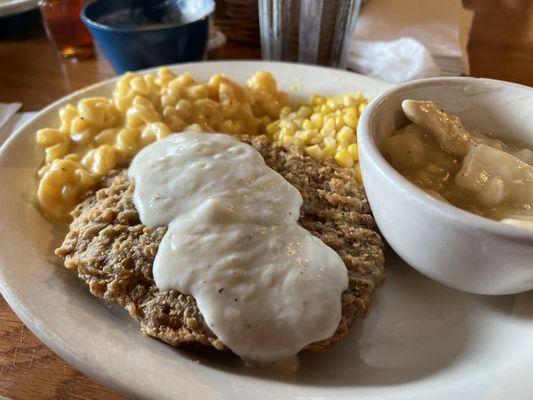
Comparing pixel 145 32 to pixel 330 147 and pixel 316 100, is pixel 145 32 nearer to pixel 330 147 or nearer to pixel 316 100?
pixel 316 100

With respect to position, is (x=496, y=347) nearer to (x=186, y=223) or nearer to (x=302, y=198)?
(x=302, y=198)

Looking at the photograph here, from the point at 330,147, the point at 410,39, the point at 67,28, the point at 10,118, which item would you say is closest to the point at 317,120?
the point at 330,147

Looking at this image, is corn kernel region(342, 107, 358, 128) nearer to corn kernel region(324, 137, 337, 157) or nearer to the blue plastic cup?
corn kernel region(324, 137, 337, 157)

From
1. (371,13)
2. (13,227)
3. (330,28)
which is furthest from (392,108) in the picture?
(371,13)

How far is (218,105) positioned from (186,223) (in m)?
0.73

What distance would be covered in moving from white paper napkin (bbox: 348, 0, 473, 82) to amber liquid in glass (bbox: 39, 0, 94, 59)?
1453mm

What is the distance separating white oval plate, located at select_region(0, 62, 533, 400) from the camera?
0.89 metres

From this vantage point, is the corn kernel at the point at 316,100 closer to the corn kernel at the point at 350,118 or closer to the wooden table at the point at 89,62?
the corn kernel at the point at 350,118

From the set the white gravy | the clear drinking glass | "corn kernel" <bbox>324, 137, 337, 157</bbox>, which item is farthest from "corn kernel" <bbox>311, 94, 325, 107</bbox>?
the white gravy

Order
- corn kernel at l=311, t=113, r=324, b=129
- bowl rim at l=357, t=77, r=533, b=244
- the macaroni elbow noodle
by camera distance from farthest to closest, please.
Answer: corn kernel at l=311, t=113, r=324, b=129, the macaroni elbow noodle, bowl rim at l=357, t=77, r=533, b=244

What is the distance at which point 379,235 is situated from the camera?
1217mm

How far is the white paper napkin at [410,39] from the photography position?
7.13 feet

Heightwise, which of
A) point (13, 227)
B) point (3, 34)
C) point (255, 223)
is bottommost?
point (3, 34)

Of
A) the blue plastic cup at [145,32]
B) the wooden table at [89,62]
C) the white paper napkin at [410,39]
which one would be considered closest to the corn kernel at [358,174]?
the white paper napkin at [410,39]
